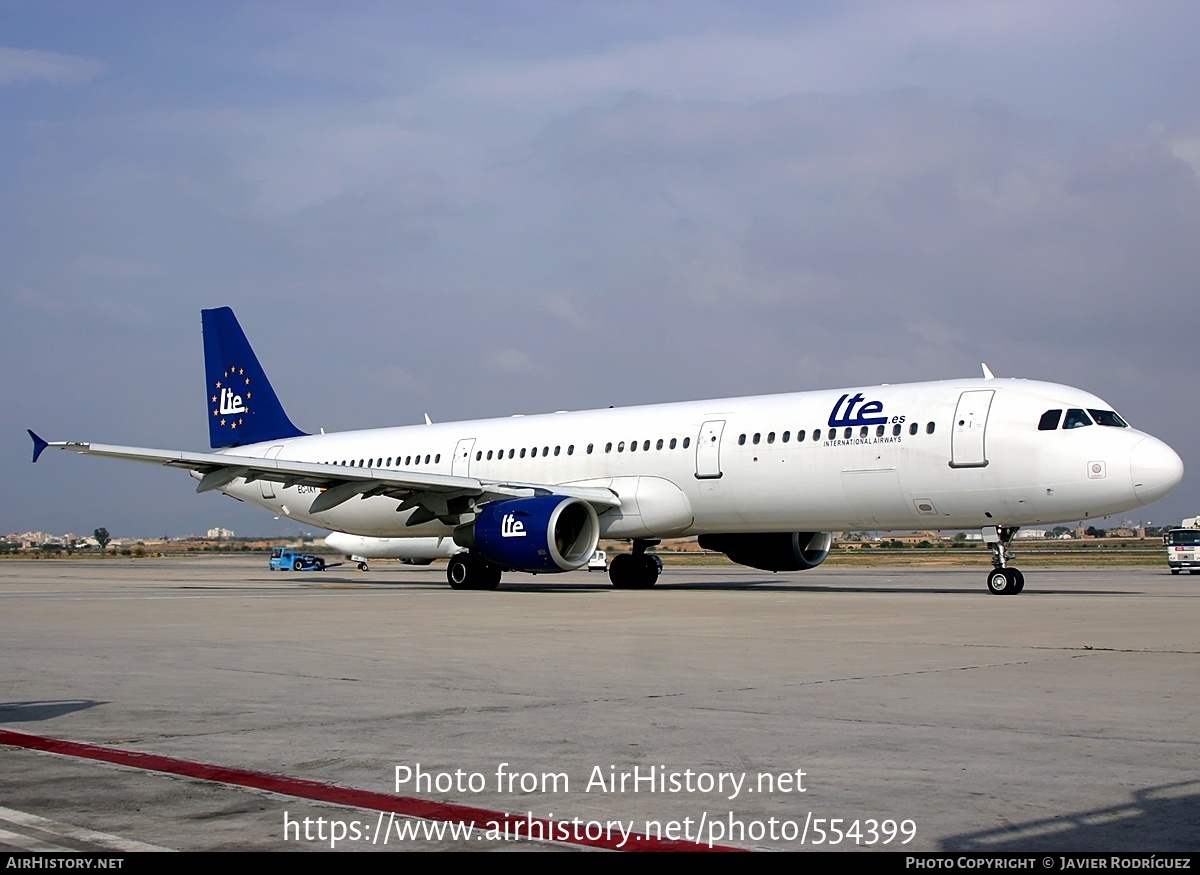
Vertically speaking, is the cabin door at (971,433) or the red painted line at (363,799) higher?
the cabin door at (971,433)

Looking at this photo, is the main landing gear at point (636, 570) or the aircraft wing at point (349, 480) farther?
the main landing gear at point (636, 570)

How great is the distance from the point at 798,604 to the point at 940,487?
12.4 ft

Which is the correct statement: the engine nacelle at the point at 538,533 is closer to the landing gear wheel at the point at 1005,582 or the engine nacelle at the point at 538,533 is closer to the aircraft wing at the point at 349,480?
the aircraft wing at the point at 349,480

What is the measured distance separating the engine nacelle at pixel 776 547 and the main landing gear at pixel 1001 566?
18.8 ft

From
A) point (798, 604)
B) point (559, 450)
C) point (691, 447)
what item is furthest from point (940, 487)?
point (559, 450)

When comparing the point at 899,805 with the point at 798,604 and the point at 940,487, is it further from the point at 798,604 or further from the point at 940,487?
the point at 940,487

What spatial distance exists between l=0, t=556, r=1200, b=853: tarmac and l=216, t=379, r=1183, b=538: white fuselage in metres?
6.47

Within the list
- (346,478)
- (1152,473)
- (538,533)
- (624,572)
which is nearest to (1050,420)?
(1152,473)

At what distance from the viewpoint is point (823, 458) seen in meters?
23.4

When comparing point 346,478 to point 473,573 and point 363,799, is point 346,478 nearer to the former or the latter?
point 473,573

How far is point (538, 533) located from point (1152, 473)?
36.3ft

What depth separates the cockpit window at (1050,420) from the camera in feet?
69.7

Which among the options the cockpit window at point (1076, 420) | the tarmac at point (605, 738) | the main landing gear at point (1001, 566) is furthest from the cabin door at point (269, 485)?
the cockpit window at point (1076, 420)

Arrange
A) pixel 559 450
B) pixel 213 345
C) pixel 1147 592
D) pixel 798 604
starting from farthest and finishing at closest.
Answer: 1. pixel 213 345
2. pixel 559 450
3. pixel 1147 592
4. pixel 798 604
